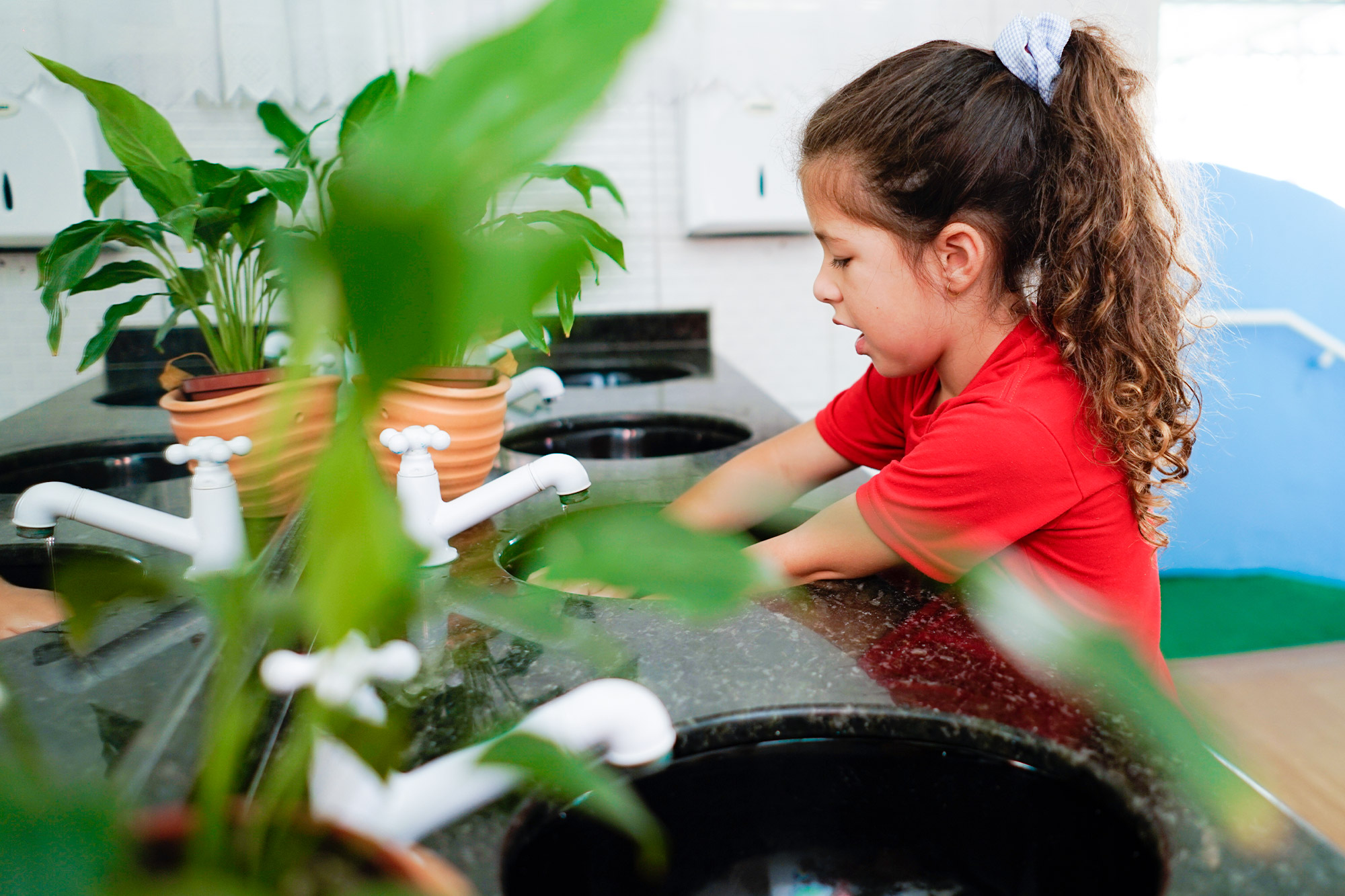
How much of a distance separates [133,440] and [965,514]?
32.4 inches

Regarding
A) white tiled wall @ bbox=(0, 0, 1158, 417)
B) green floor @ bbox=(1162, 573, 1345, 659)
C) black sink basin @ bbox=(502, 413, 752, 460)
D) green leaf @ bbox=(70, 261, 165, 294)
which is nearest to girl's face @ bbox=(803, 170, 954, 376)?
black sink basin @ bbox=(502, 413, 752, 460)

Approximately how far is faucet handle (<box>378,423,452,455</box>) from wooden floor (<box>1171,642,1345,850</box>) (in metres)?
1.23

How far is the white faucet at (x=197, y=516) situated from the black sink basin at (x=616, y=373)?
1423mm

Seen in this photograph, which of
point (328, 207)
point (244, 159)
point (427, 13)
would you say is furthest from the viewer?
point (427, 13)

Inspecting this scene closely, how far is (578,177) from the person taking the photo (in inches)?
26.8

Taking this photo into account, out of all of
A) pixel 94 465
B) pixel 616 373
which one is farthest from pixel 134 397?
pixel 616 373

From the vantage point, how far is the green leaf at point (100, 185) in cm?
66

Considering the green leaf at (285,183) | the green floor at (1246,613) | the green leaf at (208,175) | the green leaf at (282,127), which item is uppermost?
the green leaf at (282,127)

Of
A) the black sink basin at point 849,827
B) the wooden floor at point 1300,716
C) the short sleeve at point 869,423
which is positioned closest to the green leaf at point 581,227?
the black sink basin at point 849,827

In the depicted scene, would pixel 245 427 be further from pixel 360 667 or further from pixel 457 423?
pixel 360 667

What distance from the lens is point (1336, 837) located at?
1714 mm

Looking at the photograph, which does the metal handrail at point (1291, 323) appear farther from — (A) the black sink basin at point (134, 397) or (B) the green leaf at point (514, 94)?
(B) the green leaf at point (514, 94)

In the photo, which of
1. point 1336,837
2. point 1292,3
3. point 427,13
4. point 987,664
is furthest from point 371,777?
point 1292,3

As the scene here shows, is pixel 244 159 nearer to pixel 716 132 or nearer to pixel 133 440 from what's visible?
pixel 133 440
